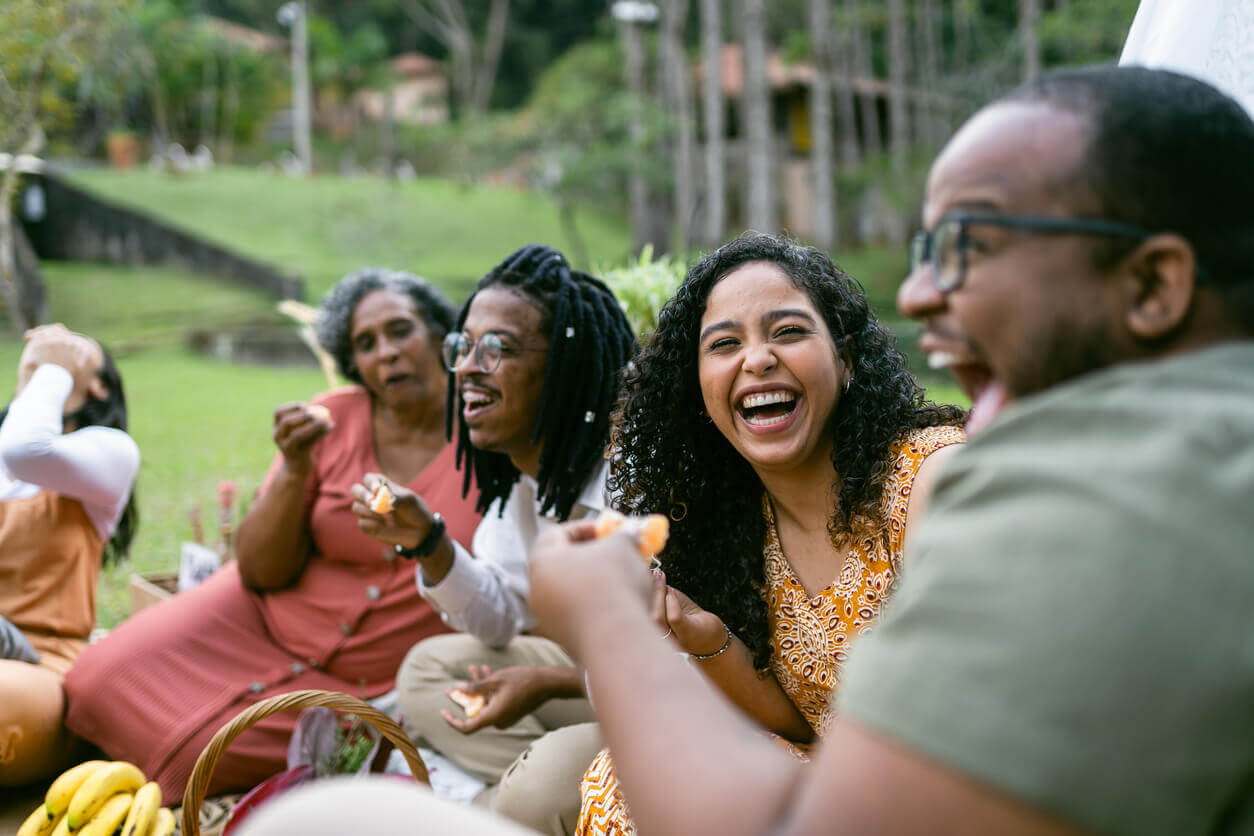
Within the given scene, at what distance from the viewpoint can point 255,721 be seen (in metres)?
2.34

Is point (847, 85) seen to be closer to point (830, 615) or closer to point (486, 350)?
point (486, 350)

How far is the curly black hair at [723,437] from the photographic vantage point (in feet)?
7.26

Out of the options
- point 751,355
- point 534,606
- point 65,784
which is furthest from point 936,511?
point 65,784

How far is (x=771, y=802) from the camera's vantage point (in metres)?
0.94

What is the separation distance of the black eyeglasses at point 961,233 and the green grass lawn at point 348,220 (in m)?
18.5

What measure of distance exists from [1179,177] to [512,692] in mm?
2109

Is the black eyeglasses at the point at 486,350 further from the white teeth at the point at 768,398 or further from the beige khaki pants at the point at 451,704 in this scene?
the white teeth at the point at 768,398

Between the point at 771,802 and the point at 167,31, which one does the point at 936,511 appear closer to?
the point at 771,802

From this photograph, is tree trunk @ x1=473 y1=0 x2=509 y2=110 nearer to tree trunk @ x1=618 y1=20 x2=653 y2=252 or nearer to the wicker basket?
tree trunk @ x1=618 y1=20 x2=653 y2=252

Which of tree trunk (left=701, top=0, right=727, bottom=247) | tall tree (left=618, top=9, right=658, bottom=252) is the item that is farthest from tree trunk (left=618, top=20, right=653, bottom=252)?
tree trunk (left=701, top=0, right=727, bottom=247)

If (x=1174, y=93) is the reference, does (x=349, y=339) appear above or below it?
below

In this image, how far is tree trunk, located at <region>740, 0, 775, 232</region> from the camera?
14.7 metres

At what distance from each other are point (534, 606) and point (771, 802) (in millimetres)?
392

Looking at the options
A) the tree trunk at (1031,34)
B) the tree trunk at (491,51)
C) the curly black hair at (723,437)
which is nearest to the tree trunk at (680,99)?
the tree trunk at (1031,34)
